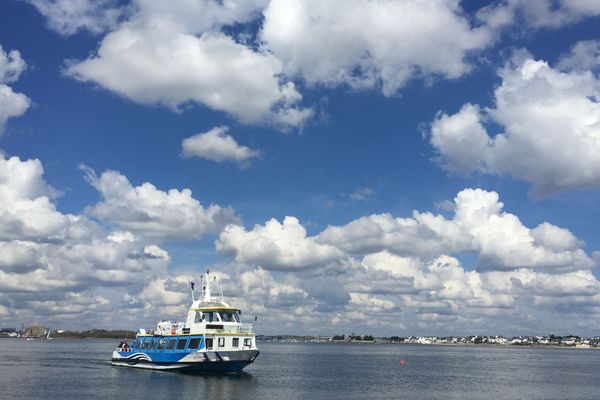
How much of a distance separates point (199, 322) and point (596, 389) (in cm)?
6702

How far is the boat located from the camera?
89.9 meters

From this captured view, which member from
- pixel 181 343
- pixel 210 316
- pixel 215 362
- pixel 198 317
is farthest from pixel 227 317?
pixel 181 343

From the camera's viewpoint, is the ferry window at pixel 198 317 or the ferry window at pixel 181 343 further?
the ferry window at pixel 198 317

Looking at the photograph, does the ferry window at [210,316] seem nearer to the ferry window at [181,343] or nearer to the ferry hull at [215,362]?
the ferry window at [181,343]

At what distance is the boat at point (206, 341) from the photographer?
3538 inches

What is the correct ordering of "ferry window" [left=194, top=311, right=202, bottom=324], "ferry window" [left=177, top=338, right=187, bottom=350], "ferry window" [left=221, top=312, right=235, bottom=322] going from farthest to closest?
"ferry window" [left=194, top=311, right=202, bottom=324] → "ferry window" [left=177, top=338, right=187, bottom=350] → "ferry window" [left=221, top=312, right=235, bottom=322]

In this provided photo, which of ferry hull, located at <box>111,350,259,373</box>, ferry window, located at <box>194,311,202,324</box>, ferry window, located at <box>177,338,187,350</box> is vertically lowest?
ferry hull, located at <box>111,350,259,373</box>

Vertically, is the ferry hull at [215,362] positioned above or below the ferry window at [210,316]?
below

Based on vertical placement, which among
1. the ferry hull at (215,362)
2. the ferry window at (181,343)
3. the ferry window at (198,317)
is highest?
the ferry window at (198,317)

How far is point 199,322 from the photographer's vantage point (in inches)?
3711

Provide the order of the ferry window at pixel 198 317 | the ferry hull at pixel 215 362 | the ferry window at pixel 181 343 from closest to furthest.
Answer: the ferry hull at pixel 215 362
the ferry window at pixel 181 343
the ferry window at pixel 198 317

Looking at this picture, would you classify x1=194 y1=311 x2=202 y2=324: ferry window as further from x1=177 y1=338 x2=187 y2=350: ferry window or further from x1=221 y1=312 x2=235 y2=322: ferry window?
x1=221 y1=312 x2=235 y2=322: ferry window

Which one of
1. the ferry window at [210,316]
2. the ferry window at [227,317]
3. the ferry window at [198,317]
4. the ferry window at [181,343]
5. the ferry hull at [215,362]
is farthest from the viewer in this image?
the ferry window at [198,317]

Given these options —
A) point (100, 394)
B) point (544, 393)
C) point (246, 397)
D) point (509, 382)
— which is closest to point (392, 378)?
point (509, 382)
